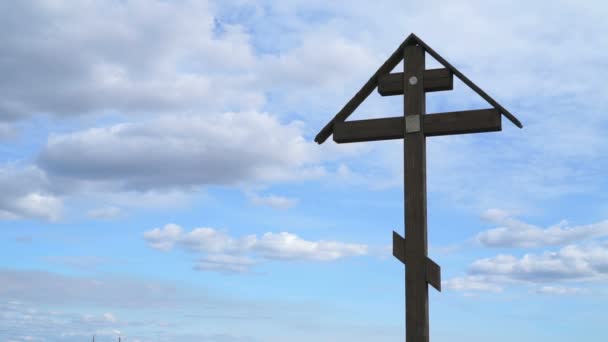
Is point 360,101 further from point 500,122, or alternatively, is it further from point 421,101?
point 500,122

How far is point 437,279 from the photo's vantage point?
10422 mm

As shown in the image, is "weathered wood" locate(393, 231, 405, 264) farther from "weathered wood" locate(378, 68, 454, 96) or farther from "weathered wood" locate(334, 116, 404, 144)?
"weathered wood" locate(378, 68, 454, 96)

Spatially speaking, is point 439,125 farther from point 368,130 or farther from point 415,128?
point 368,130

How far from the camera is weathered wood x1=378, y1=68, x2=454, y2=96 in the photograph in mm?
11039

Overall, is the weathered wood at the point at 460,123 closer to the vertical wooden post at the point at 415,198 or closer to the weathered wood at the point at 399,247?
the vertical wooden post at the point at 415,198

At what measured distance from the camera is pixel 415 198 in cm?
1073

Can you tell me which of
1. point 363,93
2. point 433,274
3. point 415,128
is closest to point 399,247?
point 433,274

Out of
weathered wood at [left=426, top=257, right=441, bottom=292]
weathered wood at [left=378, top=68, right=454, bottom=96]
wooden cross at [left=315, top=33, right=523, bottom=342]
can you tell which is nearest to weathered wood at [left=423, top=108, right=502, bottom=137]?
wooden cross at [left=315, top=33, right=523, bottom=342]

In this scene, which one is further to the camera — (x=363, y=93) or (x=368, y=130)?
(x=363, y=93)

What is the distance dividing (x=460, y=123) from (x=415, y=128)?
0.65 m

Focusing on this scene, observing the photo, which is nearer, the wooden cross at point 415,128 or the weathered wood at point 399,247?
the wooden cross at point 415,128

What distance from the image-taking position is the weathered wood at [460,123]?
35.7ft

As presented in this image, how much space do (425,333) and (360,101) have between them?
359cm

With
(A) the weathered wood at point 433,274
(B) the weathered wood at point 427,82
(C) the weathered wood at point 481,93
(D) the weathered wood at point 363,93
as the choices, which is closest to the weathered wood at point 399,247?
(A) the weathered wood at point 433,274
